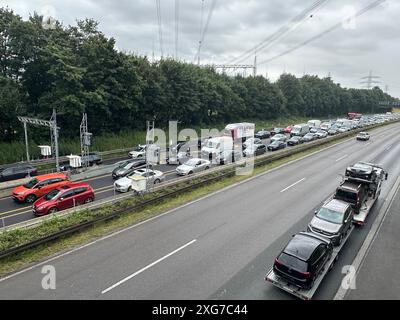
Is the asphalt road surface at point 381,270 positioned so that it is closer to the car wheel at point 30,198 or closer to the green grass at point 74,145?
the car wheel at point 30,198

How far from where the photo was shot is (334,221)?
14.2 m

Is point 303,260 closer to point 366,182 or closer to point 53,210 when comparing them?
point 366,182

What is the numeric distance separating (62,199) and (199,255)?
10675 mm

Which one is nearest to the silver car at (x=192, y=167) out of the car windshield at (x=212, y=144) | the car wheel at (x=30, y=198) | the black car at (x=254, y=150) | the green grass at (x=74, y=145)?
the black car at (x=254, y=150)

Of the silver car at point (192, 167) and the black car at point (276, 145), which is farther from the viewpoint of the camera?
the black car at point (276, 145)

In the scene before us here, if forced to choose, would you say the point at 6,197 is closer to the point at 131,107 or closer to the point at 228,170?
the point at 228,170

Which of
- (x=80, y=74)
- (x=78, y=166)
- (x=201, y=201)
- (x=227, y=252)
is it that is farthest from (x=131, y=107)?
(x=227, y=252)

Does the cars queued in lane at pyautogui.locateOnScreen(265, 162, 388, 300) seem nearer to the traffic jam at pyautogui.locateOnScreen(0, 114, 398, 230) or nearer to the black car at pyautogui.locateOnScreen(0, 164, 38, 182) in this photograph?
the traffic jam at pyautogui.locateOnScreen(0, 114, 398, 230)

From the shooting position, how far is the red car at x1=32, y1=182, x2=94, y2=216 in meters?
18.7

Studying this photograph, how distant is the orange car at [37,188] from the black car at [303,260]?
59.1ft

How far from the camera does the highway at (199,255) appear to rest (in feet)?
35.6

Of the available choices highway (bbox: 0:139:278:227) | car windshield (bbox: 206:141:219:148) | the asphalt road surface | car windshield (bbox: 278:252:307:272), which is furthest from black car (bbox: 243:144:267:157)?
car windshield (bbox: 278:252:307:272)

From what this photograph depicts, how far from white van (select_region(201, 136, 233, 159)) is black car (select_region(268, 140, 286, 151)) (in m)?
5.06

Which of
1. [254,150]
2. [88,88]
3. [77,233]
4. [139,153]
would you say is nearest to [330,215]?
[77,233]
